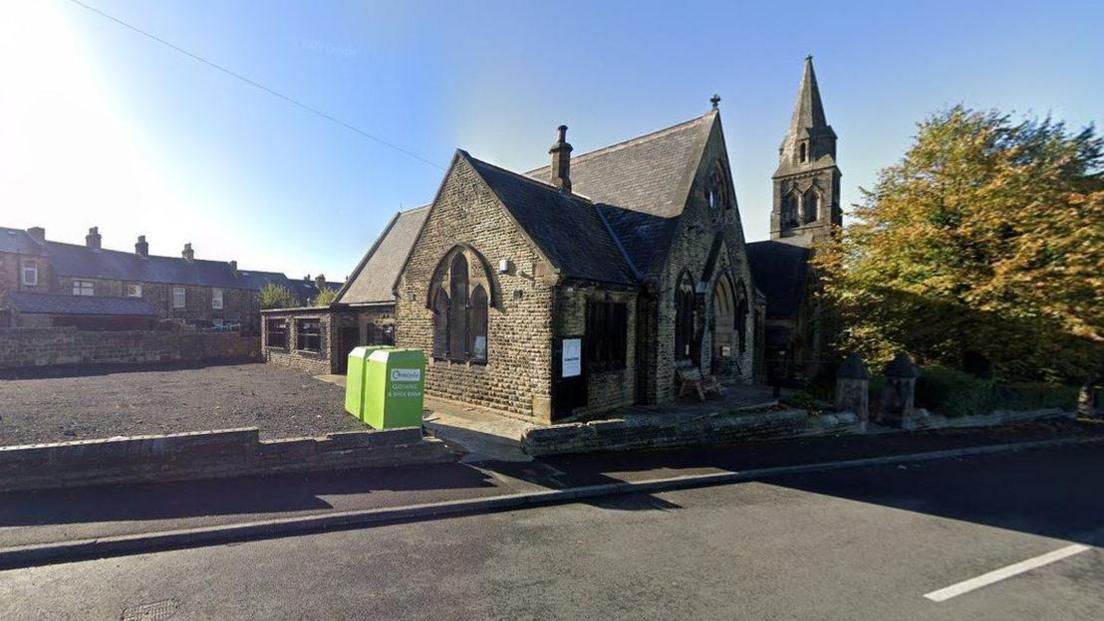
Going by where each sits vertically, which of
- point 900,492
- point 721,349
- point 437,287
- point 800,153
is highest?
point 800,153

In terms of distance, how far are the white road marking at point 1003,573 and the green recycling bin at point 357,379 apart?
30.6ft

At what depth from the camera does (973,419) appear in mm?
14062

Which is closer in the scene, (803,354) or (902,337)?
(902,337)

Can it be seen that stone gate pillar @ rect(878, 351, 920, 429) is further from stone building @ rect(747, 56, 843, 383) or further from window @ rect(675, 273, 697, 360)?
stone building @ rect(747, 56, 843, 383)

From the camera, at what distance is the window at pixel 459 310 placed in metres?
13.0

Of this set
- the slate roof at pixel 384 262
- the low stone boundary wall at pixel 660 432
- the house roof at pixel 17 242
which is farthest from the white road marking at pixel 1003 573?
the house roof at pixel 17 242

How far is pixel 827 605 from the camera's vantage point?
13.5 ft

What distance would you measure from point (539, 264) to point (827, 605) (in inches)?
337

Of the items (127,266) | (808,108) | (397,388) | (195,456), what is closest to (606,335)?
(397,388)

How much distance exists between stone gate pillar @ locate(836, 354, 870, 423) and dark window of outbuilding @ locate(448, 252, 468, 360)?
10.5 metres

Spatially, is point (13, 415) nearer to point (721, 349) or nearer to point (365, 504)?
point (365, 504)

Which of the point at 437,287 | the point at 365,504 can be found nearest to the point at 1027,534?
the point at 365,504

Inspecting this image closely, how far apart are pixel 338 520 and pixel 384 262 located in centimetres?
1844

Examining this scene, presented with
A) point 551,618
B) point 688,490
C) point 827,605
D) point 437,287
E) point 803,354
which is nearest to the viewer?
point 551,618
